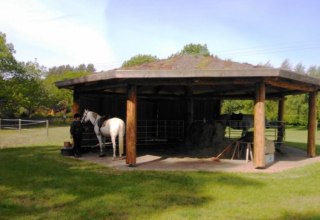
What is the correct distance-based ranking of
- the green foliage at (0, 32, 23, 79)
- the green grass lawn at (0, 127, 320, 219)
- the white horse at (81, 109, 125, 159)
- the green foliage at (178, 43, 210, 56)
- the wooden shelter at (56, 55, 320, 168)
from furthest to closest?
1. the green foliage at (178, 43, 210, 56)
2. the green foliage at (0, 32, 23, 79)
3. the white horse at (81, 109, 125, 159)
4. the wooden shelter at (56, 55, 320, 168)
5. the green grass lawn at (0, 127, 320, 219)

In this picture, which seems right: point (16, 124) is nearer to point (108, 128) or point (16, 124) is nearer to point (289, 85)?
point (108, 128)

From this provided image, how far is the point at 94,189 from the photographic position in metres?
7.89

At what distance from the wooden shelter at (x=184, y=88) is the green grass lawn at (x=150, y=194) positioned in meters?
1.84

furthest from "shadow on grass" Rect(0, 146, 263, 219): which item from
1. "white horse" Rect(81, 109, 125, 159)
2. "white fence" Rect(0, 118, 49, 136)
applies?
"white fence" Rect(0, 118, 49, 136)

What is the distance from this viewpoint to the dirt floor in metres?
10.8

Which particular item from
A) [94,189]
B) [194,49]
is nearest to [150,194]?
[94,189]

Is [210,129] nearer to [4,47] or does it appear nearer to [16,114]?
[4,47]

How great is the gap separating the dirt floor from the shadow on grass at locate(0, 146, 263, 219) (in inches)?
32.8

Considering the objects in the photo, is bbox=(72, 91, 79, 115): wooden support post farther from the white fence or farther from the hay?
the white fence

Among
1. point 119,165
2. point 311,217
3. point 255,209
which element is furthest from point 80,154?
point 311,217

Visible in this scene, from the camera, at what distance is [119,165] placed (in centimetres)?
1114

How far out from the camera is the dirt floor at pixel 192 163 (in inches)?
425

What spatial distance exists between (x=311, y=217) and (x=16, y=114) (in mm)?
39350

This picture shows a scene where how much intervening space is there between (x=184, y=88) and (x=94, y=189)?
31.4 ft
